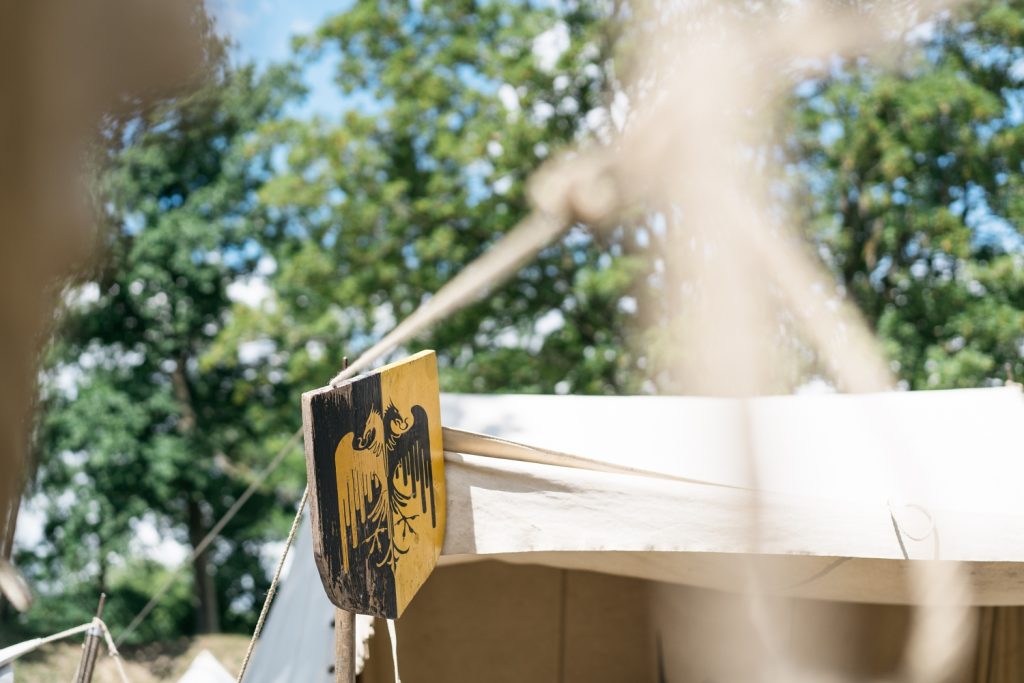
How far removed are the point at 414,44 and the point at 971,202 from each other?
6.43 m

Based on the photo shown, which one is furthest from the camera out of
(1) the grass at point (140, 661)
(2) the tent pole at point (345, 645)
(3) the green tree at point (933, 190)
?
(1) the grass at point (140, 661)

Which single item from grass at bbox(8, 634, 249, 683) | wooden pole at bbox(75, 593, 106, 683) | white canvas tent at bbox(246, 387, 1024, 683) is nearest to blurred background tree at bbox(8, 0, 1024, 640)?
grass at bbox(8, 634, 249, 683)

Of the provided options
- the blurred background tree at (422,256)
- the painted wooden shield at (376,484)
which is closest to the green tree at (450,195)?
the blurred background tree at (422,256)

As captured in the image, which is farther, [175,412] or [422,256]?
[175,412]

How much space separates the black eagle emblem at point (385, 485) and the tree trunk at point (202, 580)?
35.6 feet

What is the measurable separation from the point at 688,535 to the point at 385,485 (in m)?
0.73

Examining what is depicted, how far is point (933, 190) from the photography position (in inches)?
333

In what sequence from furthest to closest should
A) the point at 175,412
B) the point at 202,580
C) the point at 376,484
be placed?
the point at 202,580 < the point at 175,412 < the point at 376,484

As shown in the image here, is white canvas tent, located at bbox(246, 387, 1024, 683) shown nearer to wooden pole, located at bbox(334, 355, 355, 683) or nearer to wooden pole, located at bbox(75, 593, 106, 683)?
wooden pole, located at bbox(334, 355, 355, 683)

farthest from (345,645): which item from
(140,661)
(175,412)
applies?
(175,412)

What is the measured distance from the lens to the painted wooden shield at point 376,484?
5.64 feet

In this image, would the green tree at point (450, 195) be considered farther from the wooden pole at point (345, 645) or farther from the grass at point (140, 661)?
the wooden pole at point (345, 645)

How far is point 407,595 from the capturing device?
1871 millimetres

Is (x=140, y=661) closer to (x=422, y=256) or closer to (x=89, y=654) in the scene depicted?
(x=422, y=256)
